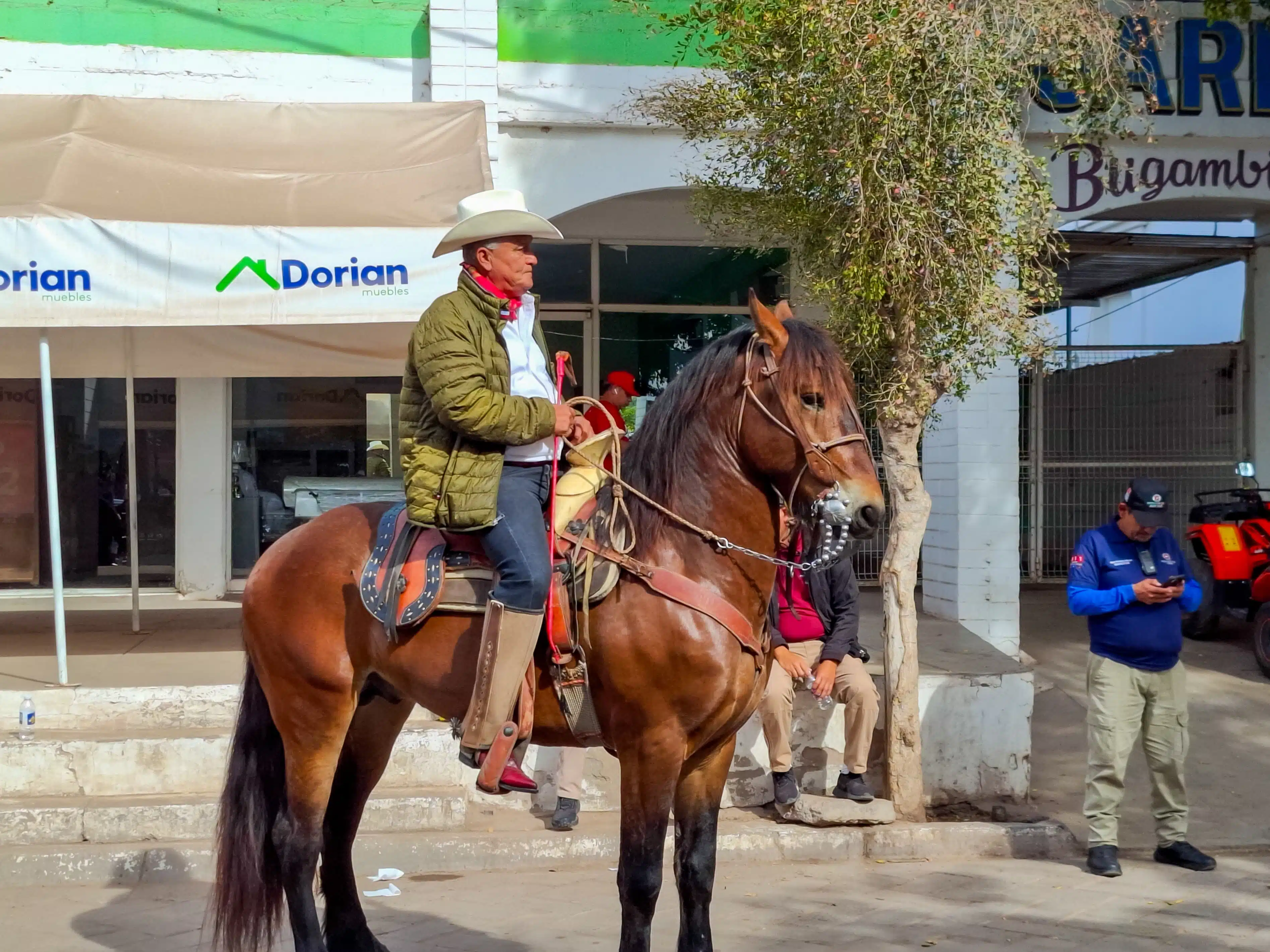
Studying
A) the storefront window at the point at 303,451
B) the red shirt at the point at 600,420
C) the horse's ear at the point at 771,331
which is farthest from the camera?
the storefront window at the point at 303,451

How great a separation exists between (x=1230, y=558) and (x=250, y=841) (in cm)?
852

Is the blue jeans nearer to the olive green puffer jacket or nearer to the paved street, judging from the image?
the olive green puffer jacket

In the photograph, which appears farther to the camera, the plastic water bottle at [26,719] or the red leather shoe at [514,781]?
the plastic water bottle at [26,719]

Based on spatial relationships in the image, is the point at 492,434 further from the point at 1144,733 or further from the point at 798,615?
the point at 1144,733

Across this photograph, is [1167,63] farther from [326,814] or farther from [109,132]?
[326,814]

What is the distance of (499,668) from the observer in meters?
4.12

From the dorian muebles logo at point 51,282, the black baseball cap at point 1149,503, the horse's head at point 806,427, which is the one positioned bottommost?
the black baseball cap at point 1149,503

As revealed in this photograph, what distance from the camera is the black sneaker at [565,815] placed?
6961 millimetres

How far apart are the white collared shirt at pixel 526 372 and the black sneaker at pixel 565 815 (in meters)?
3.14

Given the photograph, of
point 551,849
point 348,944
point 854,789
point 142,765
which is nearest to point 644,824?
point 348,944

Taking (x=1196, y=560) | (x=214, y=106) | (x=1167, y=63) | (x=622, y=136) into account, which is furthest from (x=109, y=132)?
(x=1196, y=560)

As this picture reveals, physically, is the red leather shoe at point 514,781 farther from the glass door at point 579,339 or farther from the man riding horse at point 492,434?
the glass door at point 579,339

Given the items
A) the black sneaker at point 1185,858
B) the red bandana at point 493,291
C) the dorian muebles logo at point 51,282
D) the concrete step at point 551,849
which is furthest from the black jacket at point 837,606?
the dorian muebles logo at point 51,282

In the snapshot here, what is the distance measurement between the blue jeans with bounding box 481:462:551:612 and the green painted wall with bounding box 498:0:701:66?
21.2 ft
